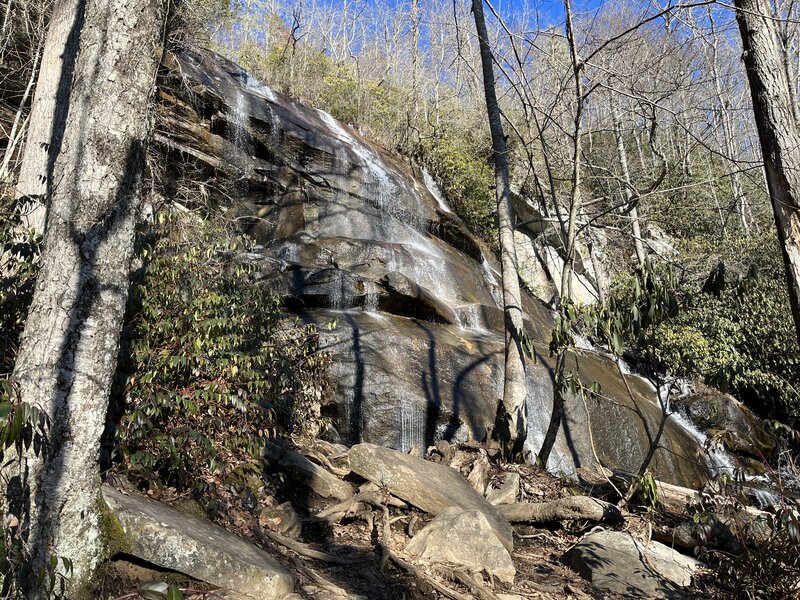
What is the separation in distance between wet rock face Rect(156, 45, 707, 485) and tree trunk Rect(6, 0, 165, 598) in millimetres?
4545

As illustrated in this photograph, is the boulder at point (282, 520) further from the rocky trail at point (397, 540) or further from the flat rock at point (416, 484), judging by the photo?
the flat rock at point (416, 484)

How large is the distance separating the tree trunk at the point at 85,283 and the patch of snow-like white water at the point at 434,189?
49.7 ft

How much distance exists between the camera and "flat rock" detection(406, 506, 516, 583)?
4258 mm

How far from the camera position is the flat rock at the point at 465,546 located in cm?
426

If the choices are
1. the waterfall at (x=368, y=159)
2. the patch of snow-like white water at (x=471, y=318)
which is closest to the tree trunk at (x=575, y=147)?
the patch of snow-like white water at (x=471, y=318)

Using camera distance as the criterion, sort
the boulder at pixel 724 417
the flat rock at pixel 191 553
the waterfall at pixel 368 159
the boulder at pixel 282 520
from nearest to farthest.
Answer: the flat rock at pixel 191 553
the boulder at pixel 282 520
the boulder at pixel 724 417
the waterfall at pixel 368 159

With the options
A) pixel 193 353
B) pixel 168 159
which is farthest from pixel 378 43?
pixel 193 353

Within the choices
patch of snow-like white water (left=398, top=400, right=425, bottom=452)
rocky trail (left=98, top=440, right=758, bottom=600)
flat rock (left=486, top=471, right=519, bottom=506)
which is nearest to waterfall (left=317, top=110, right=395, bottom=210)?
patch of snow-like white water (left=398, top=400, right=425, bottom=452)

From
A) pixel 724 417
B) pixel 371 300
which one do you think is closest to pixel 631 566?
pixel 371 300

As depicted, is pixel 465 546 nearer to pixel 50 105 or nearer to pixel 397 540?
pixel 397 540

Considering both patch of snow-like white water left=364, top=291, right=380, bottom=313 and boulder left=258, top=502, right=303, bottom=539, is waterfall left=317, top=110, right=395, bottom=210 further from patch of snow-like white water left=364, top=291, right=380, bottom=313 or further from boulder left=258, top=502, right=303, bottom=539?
boulder left=258, top=502, right=303, bottom=539

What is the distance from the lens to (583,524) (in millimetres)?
5480

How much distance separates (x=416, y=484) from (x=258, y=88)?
13.8m

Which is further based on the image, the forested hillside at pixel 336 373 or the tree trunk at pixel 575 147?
the tree trunk at pixel 575 147
